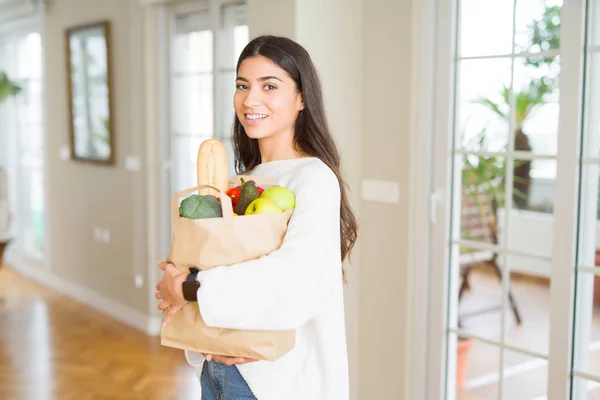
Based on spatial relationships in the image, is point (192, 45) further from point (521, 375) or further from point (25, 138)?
point (25, 138)

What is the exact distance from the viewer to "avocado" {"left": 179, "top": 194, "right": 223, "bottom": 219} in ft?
4.89

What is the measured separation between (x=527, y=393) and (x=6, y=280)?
5182mm

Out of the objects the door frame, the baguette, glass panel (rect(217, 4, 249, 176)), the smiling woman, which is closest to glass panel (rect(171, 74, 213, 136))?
glass panel (rect(217, 4, 249, 176))

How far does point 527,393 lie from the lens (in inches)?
109

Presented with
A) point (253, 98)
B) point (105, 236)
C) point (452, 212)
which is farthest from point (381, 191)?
point (105, 236)

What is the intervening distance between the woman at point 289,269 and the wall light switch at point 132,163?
317cm

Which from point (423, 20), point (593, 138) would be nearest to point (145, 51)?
→ point (423, 20)

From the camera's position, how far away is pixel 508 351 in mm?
2791

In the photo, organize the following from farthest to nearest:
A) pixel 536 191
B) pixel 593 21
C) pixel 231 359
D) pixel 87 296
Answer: pixel 536 191 < pixel 87 296 < pixel 593 21 < pixel 231 359

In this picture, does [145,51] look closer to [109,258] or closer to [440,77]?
[109,258]

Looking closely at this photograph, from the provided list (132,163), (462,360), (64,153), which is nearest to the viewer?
(462,360)

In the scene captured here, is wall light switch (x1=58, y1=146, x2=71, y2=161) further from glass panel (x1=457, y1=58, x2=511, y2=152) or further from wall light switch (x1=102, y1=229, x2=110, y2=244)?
glass panel (x1=457, y1=58, x2=511, y2=152)

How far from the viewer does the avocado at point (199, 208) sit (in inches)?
58.7

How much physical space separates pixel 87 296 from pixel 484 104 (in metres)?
3.91
